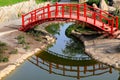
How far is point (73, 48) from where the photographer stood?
3114 centimetres

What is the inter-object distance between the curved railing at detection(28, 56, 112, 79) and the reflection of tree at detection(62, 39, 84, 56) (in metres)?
2.75

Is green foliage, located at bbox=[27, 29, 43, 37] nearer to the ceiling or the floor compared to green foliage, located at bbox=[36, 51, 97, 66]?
nearer to the ceiling

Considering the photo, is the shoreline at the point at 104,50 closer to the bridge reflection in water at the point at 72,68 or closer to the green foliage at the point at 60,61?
the bridge reflection in water at the point at 72,68

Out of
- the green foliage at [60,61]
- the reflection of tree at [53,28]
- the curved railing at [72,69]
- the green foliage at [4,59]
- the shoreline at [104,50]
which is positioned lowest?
the curved railing at [72,69]

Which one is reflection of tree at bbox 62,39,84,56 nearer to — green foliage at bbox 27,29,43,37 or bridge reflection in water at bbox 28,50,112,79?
bridge reflection in water at bbox 28,50,112,79

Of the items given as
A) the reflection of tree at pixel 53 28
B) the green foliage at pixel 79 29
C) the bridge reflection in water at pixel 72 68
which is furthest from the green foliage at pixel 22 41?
the green foliage at pixel 79 29

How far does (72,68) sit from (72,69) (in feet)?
0.74

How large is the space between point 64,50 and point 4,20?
9134mm

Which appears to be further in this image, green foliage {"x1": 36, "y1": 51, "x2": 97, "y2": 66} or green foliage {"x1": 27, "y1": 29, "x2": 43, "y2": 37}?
green foliage {"x1": 27, "y1": 29, "x2": 43, "y2": 37}

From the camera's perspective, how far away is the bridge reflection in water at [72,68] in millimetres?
25656

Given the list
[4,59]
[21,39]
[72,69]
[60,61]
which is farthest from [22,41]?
[72,69]

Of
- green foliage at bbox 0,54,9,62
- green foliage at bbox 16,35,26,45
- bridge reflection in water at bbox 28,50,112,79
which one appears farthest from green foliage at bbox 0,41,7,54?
bridge reflection in water at bbox 28,50,112,79

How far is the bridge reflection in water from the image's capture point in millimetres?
25656

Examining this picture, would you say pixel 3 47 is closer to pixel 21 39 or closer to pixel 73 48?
pixel 21 39
